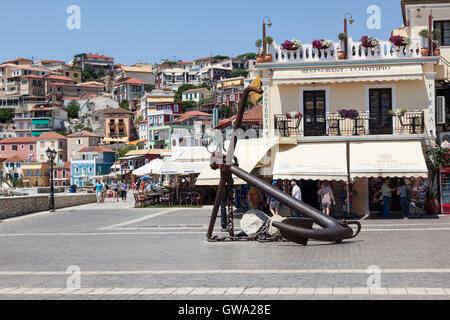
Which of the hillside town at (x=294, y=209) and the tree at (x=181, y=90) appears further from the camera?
the tree at (x=181, y=90)

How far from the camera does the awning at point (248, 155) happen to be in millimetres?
24141

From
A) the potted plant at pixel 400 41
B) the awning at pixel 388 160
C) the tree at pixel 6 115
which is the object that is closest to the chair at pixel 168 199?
the awning at pixel 388 160

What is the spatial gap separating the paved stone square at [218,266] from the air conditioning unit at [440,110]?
7.22m

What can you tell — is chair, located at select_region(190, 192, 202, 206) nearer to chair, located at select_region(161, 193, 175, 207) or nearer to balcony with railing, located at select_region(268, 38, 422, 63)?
chair, located at select_region(161, 193, 175, 207)

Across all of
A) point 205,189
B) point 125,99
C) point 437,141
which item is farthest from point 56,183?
point 437,141

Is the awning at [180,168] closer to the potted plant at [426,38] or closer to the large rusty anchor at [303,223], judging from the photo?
the potted plant at [426,38]

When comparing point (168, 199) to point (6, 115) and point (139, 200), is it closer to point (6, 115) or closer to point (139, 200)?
point (139, 200)

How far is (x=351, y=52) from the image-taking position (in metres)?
26.4

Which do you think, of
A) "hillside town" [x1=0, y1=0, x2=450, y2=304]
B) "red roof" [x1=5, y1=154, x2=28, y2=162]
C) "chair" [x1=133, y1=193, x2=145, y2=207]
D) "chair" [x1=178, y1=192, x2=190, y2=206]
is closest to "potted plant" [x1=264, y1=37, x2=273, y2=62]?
"hillside town" [x1=0, y1=0, x2=450, y2=304]

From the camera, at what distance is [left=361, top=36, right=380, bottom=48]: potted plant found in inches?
1027

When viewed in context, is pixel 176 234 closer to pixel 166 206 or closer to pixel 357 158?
pixel 357 158

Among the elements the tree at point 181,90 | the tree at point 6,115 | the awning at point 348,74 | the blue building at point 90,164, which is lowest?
the blue building at point 90,164

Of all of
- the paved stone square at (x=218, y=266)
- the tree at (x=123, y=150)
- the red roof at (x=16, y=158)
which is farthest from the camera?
the red roof at (x=16, y=158)

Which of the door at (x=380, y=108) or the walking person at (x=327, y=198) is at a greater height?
the door at (x=380, y=108)
